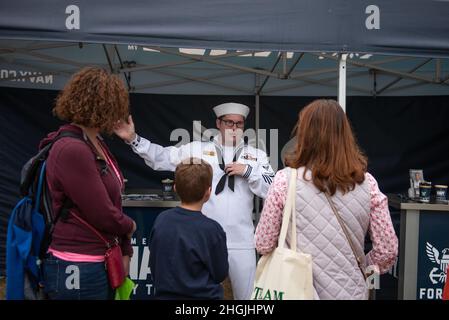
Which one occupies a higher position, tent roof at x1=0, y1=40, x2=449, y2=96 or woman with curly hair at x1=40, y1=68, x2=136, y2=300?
tent roof at x1=0, y1=40, x2=449, y2=96

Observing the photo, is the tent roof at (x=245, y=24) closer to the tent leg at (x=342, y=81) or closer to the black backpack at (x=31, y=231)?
the tent leg at (x=342, y=81)

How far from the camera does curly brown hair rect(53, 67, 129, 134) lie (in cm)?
194

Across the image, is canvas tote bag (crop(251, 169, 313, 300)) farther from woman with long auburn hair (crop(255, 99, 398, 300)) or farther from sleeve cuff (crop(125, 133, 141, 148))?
sleeve cuff (crop(125, 133, 141, 148))

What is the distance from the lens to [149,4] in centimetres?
268

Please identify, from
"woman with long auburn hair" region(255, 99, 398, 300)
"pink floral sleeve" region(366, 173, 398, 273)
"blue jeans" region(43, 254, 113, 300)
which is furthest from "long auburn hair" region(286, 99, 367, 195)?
"blue jeans" region(43, 254, 113, 300)

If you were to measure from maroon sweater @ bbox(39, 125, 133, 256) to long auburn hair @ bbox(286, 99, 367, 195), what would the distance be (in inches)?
28.9

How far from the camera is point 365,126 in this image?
5367 mm

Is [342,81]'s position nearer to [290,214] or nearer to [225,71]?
[290,214]

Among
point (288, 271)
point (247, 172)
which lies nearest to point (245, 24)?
point (247, 172)

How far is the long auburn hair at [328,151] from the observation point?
1857 mm

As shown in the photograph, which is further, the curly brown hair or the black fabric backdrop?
the black fabric backdrop

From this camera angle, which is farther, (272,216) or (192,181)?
(192,181)

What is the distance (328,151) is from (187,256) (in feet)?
2.30

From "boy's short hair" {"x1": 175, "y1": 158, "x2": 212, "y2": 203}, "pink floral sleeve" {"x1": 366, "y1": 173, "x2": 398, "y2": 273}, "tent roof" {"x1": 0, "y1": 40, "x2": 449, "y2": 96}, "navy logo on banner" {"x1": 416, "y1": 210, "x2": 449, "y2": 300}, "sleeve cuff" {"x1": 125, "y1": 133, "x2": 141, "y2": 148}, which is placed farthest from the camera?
"tent roof" {"x1": 0, "y1": 40, "x2": 449, "y2": 96}
